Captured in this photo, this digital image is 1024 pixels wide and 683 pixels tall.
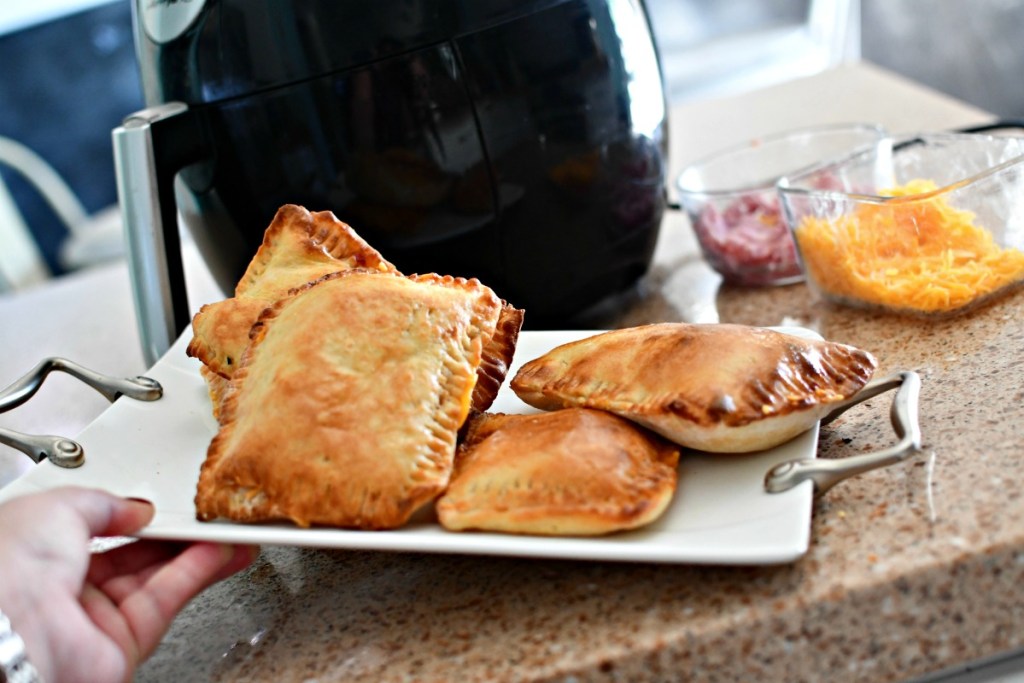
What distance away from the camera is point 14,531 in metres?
0.43

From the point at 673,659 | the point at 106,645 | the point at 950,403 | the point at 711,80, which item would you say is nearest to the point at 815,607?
the point at 673,659

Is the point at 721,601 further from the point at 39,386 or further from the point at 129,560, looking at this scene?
the point at 39,386

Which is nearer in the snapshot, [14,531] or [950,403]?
[14,531]

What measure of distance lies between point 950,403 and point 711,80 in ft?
9.02

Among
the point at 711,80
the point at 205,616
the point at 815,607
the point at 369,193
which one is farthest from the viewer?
the point at 711,80

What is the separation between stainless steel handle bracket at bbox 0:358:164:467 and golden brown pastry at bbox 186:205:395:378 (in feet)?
0.23

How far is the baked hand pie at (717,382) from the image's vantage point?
0.46 meters

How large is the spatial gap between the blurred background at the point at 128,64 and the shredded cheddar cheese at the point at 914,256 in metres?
2.23

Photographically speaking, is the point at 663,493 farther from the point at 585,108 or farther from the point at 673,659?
the point at 585,108

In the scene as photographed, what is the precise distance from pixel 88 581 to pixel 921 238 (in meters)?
0.55

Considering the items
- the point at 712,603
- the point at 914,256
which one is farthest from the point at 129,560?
the point at 914,256

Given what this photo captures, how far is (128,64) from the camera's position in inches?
139

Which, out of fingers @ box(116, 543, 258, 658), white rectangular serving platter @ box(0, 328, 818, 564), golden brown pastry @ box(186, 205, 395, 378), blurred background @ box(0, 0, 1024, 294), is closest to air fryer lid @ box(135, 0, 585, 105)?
golden brown pastry @ box(186, 205, 395, 378)

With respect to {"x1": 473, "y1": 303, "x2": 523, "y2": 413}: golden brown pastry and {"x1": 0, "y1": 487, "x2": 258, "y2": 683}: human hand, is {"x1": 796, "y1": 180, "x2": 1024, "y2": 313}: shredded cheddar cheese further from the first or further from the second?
{"x1": 0, "y1": 487, "x2": 258, "y2": 683}: human hand
